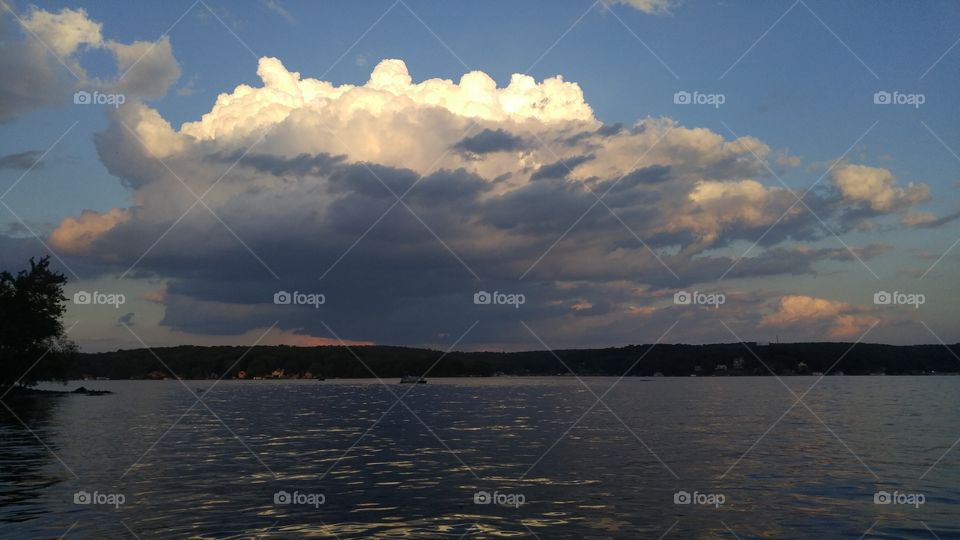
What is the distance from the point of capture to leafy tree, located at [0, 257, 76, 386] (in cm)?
11981

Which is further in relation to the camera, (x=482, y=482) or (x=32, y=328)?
(x=32, y=328)

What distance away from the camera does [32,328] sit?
122062 millimetres

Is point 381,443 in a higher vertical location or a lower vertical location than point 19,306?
lower

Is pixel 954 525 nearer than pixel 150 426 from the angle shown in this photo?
Yes

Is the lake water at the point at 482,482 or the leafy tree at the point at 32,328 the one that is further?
the leafy tree at the point at 32,328

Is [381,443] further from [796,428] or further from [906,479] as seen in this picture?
[796,428]

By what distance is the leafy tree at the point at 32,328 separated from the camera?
119812 mm

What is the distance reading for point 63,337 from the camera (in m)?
130

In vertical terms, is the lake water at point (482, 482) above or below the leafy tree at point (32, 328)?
below

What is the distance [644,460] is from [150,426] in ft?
174

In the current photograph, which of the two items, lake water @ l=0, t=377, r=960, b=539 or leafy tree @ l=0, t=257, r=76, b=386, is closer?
lake water @ l=0, t=377, r=960, b=539

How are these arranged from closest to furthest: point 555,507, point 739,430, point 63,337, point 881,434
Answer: point 555,507
point 881,434
point 739,430
point 63,337

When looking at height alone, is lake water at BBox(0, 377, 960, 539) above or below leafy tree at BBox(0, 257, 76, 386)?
below

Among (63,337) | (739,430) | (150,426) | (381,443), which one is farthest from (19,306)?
(739,430)
